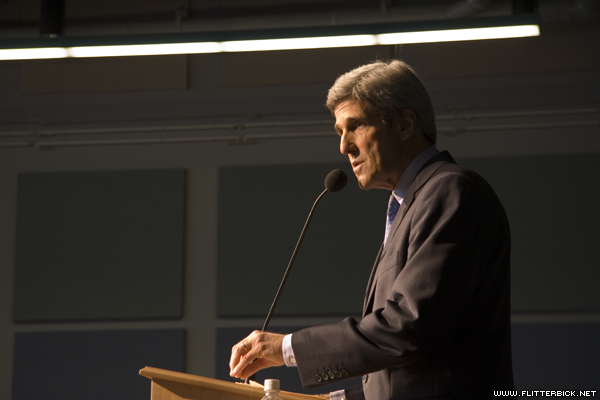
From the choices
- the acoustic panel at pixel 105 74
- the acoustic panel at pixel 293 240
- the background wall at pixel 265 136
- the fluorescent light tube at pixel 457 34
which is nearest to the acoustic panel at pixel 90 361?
the background wall at pixel 265 136

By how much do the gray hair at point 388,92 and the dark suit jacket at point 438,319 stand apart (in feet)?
0.97

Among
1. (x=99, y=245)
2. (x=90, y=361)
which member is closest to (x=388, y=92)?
(x=99, y=245)

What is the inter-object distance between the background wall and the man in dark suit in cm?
261

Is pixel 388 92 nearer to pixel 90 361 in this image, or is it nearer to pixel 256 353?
pixel 256 353

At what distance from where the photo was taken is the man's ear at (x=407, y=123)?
1.72 metres

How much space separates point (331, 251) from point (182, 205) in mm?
978

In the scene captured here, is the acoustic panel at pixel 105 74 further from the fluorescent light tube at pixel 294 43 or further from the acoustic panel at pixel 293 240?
the fluorescent light tube at pixel 294 43

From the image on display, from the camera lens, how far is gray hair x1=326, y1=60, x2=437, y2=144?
1705 millimetres

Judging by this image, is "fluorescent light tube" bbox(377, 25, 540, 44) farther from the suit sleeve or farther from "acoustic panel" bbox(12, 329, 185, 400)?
"acoustic panel" bbox(12, 329, 185, 400)

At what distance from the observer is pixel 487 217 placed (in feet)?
4.68

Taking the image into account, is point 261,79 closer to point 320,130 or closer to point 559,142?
point 320,130

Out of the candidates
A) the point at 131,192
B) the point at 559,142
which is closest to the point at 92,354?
the point at 131,192

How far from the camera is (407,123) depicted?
5.66 ft

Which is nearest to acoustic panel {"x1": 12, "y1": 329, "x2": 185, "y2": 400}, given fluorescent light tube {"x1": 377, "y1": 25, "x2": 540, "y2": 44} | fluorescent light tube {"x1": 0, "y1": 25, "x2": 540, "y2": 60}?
fluorescent light tube {"x1": 0, "y1": 25, "x2": 540, "y2": 60}
